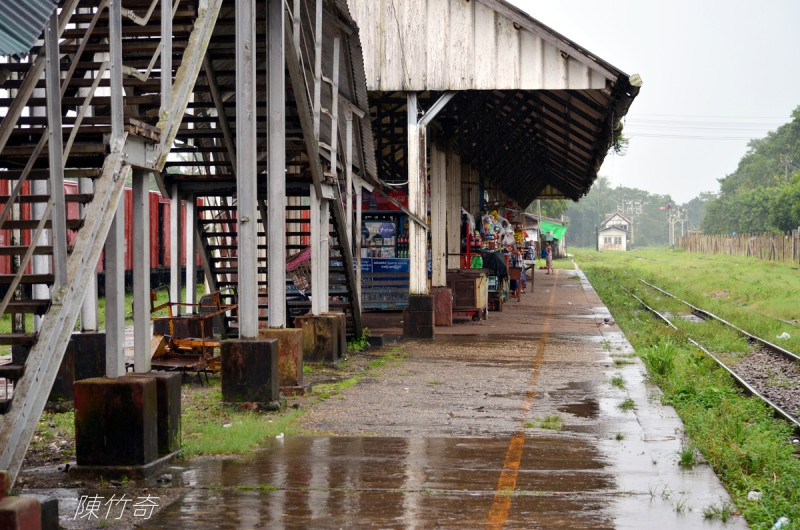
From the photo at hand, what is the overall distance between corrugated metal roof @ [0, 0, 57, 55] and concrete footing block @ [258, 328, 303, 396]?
6.35 metres

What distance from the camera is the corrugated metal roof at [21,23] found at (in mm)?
4098

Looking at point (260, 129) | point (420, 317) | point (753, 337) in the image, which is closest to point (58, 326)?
point (260, 129)

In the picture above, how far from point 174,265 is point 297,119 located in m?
2.48

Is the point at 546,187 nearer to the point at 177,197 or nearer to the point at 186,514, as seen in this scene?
the point at 177,197

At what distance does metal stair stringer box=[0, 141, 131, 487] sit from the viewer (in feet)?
17.2

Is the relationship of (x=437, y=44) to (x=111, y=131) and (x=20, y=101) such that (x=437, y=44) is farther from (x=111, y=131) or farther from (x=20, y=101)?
(x=20, y=101)

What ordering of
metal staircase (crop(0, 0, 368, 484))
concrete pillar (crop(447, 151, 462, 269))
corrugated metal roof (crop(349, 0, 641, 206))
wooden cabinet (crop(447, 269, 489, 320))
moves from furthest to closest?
concrete pillar (crop(447, 151, 462, 269))
wooden cabinet (crop(447, 269, 489, 320))
corrugated metal roof (crop(349, 0, 641, 206))
metal staircase (crop(0, 0, 368, 484))

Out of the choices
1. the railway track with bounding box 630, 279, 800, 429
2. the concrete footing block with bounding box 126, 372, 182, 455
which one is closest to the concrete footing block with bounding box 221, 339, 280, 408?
the concrete footing block with bounding box 126, 372, 182, 455

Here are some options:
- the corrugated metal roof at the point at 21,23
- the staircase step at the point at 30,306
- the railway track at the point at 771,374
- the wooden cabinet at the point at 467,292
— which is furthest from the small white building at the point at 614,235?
the corrugated metal roof at the point at 21,23

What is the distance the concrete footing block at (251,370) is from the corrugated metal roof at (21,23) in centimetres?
545

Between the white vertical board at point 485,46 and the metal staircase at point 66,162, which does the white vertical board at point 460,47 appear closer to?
the white vertical board at point 485,46

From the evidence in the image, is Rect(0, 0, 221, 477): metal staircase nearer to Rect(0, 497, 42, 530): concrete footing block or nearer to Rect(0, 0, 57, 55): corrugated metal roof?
Rect(0, 0, 57, 55): corrugated metal roof

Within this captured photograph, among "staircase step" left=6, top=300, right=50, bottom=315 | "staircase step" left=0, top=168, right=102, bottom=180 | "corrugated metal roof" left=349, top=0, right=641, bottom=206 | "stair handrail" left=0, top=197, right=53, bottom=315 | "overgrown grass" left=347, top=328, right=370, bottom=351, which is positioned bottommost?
"overgrown grass" left=347, top=328, right=370, bottom=351

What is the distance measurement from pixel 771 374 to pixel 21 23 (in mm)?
12477
